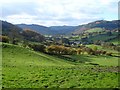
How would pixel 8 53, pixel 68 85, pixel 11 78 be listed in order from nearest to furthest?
pixel 68 85, pixel 11 78, pixel 8 53

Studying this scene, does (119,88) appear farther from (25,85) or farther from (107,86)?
(25,85)

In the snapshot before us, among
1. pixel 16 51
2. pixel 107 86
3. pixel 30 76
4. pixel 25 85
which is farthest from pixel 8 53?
pixel 107 86

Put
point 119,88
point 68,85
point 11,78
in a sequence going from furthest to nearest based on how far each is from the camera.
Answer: point 11,78, point 68,85, point 119,88

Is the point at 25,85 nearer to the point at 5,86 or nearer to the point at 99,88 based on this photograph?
the point at 5,86

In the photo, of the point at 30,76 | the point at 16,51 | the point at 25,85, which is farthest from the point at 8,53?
the point at 25,85

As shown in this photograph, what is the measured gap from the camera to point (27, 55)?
6197cm

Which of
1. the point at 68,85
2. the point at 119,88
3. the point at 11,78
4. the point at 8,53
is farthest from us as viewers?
the point at 8,53

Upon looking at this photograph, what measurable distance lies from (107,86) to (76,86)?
2853 millimetres

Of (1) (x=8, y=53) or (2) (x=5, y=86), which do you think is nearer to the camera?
(2) (x=5, y=86)

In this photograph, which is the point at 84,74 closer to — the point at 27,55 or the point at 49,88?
the point at 49,88

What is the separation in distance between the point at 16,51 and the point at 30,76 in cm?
3383

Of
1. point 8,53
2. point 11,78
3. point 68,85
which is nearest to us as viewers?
point 68,85

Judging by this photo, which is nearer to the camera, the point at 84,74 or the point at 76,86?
the point at 76,86

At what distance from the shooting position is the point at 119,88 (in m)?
24.0
